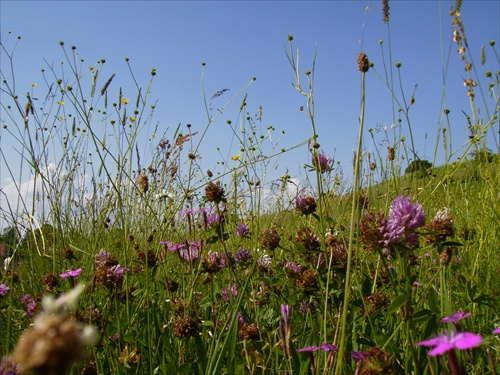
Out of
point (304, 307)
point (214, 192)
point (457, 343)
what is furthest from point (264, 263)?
point (457, 343)

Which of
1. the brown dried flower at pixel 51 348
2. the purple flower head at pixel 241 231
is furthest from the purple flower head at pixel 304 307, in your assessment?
the brown dried flower at pixel 51 348

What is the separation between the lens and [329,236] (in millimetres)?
1334

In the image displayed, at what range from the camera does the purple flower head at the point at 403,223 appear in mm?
1021

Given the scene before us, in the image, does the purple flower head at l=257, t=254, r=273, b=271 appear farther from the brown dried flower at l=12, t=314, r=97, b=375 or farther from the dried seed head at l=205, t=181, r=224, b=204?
the brown dried flower at l=12, t=314, r=97, b=375

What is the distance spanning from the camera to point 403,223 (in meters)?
1.02

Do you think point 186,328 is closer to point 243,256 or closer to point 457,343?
point 243,256

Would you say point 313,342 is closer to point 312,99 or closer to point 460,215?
point 312,99

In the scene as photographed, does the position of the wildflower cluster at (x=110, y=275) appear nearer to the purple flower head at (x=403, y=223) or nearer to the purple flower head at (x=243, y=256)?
the purple flower head at (x=243, y=256)

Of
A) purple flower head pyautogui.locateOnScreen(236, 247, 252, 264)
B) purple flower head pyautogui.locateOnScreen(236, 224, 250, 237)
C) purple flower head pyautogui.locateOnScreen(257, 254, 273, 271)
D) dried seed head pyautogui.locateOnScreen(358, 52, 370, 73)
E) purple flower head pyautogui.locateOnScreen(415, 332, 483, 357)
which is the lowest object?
purple flower head pyautogui.locateOnScreen(415, 332, 483, 357)

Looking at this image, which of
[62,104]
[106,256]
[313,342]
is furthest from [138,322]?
[62,104]

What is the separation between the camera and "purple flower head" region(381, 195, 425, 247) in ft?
3.35

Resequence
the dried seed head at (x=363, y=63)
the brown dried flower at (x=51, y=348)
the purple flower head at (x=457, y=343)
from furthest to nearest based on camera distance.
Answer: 1. the dried seed head at (x=363, y=63)
2. the purple flower head at (x=457, y=343)
3. the brown dried flower at (x=51, y=348)

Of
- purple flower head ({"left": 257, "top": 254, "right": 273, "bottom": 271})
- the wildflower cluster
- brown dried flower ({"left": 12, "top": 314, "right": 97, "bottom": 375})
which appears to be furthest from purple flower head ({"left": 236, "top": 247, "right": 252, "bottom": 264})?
brown dried flower ({"left": 12, "top": 314, "right": 97, "bottom": 375})

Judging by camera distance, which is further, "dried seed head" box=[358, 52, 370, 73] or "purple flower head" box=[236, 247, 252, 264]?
"purple flower head" box=[236, 247, 252, 264]
